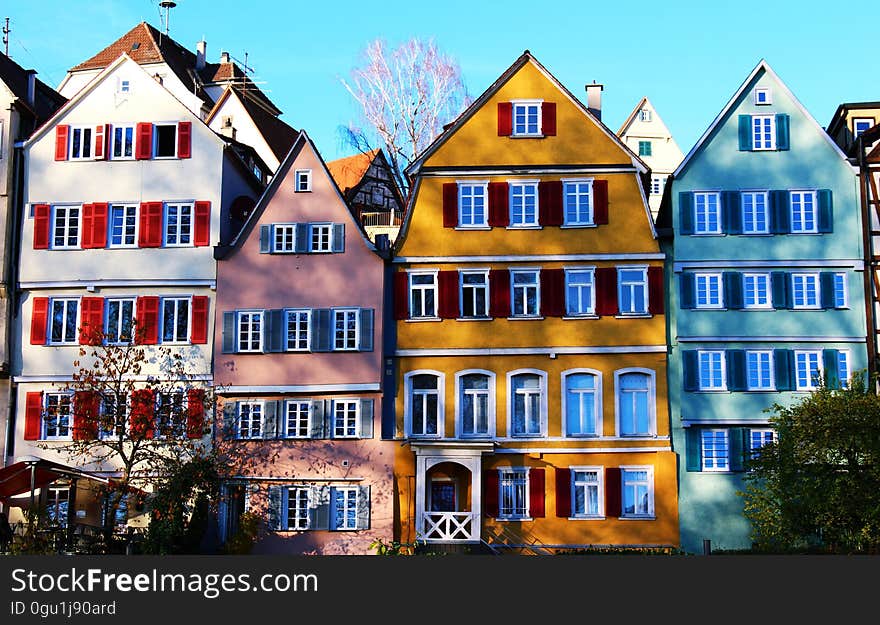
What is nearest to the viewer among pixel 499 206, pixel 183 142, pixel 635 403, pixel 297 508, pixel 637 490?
pixel 637 490

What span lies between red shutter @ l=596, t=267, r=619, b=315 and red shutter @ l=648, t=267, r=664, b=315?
1089 millimetres

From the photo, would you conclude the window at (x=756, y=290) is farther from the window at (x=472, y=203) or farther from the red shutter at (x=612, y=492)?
the window at (x=472, y=203)

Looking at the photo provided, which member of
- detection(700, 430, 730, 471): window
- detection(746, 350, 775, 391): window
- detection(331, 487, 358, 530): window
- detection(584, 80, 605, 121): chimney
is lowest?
detection(331, 487, 358, 530): window

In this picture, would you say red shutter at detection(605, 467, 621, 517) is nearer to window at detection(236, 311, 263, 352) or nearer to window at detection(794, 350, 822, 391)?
window at detection(794, 350, 822, 391)

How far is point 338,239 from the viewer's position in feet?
147

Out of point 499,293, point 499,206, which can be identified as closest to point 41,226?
point 499,206

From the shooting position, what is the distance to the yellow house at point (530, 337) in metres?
42.8

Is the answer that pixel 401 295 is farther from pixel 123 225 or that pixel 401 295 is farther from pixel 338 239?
pixel 123 225

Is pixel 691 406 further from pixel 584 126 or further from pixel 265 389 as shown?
pixel 265 389

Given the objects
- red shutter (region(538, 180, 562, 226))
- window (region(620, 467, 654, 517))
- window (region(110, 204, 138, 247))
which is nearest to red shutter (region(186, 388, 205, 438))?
window (region(110, 204, 138, 247))

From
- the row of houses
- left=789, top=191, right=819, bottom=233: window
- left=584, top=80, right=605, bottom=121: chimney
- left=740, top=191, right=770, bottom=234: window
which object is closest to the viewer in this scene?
the row of houses

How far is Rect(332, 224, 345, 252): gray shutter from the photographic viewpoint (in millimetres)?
44688

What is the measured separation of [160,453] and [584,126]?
17407mm

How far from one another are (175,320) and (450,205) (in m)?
9.80
